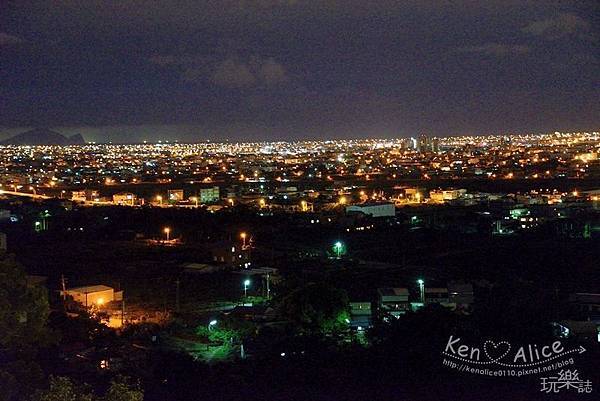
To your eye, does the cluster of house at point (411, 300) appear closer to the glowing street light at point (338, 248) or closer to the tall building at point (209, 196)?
the glowing street light at point (338, 248)

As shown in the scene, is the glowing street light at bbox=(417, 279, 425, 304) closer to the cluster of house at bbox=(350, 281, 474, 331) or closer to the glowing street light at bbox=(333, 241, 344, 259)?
the cluster of house at bbox=(350, 281, 474, 331)

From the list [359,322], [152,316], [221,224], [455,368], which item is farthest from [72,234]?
[455,368]

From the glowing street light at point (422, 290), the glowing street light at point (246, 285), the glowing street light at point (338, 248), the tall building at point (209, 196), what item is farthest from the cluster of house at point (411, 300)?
the tall building at point (209, 196)

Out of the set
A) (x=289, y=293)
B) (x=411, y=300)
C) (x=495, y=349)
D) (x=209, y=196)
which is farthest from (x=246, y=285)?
(x=209, y=196)

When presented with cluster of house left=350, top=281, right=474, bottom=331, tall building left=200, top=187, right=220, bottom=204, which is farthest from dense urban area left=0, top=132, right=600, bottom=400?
tall building left=200, top=187, right=220, bottom=204

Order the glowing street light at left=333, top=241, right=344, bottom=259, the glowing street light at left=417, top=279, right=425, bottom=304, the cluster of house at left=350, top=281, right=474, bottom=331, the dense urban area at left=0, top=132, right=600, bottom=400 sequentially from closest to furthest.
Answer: the dense urban area at left=0, top=132, right=600, bottom=400 < the cluster of house at left=350, top=281, right=474, bottom=331 < the glowing street light at left=417, top=279, right=425, bottom=304 < the glowing street light at left=333, top=241, right=344, bottom=259
